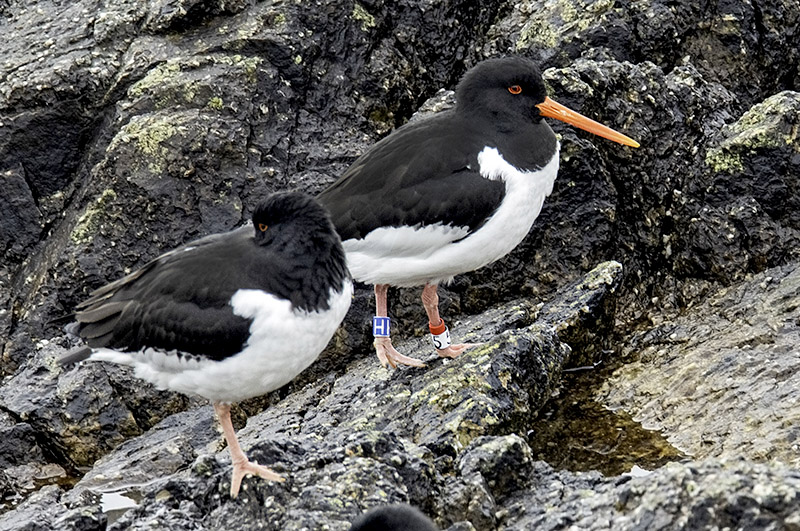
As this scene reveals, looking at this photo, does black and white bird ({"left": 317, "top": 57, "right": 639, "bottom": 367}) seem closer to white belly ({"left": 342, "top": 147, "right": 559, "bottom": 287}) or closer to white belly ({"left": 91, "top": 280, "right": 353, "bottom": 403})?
white belly ({"left": 342, "top": 147, "right": 559, "bottom": 287})

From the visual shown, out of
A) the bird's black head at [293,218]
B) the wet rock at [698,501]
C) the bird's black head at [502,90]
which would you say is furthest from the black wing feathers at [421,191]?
the wet rock at [698,501]

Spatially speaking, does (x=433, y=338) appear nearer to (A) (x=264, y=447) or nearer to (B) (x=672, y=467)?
(A) (x=264, y=447)

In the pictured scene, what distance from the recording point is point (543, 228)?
7.53 meters

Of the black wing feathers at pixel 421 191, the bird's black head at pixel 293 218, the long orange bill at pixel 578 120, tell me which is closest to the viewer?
the bird's black head at pixel 293 218

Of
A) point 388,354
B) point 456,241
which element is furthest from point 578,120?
point 388,354

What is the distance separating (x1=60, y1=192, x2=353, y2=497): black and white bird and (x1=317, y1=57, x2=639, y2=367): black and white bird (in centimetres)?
126

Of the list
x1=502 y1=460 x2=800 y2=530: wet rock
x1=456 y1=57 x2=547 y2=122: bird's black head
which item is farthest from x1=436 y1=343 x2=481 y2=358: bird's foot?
x1=502 y1=460 x2=800 y2=530: wet rock

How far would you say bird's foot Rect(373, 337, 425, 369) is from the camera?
267 inches

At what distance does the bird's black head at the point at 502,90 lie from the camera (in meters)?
6.73

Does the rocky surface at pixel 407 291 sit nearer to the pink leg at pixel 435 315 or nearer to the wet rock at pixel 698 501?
the pink leg at pixel 435 315

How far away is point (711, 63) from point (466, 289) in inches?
119

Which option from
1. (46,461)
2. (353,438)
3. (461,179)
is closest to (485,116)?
(461,179)

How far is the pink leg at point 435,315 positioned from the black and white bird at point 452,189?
0.01 meters

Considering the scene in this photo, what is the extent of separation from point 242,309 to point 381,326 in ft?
6.67
